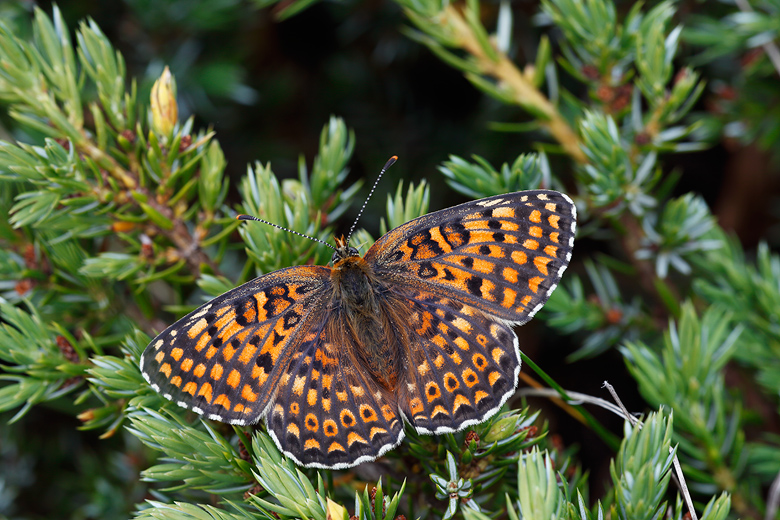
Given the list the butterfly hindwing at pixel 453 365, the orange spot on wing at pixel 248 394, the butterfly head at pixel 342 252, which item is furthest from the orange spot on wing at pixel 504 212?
the orange spot on wing at pixel 248 394

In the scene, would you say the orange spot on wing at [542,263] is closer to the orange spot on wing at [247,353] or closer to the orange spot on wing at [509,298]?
the orange spot on wing at [509,298]

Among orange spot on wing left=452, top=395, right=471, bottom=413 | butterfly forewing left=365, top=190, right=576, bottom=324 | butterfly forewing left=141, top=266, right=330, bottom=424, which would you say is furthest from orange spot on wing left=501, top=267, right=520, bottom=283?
butterfly forewing left=141, top=266, right=330, bottom=424

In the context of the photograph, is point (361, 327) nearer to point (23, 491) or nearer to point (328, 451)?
point (328, 451)

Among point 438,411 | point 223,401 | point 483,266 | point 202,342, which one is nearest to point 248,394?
point 223,401

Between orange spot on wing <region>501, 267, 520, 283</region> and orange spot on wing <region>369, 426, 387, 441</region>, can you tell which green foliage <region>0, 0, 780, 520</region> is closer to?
orange spot on wing <region>369, 426, 387, 441</region>

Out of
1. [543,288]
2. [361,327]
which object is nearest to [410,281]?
[361,327]
